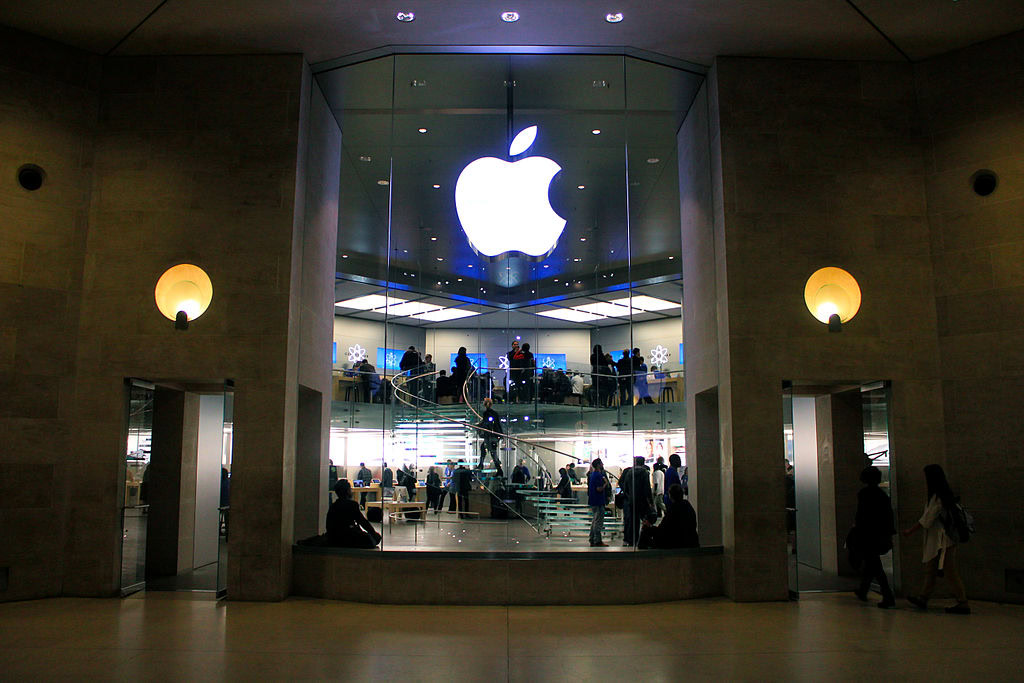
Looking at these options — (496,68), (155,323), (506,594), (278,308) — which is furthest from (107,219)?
(506,594)

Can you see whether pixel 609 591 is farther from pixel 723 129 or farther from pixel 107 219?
pixel 107 219

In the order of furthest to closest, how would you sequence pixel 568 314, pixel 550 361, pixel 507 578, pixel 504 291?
pixel 568 314
pixel 550 361
pixel 504 291
pixel 507 578

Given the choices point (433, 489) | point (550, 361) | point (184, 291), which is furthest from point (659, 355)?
point (184, 291)

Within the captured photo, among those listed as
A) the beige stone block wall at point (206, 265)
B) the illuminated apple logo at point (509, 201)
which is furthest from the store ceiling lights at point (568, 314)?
the beige stone block wall at point (206, 265)

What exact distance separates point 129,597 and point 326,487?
8.58 ft

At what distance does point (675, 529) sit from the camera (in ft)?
28.4

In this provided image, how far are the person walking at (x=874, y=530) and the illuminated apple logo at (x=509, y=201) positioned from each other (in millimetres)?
5114

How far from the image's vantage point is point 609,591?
8109mm

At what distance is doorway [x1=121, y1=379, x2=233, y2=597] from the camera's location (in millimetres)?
8656

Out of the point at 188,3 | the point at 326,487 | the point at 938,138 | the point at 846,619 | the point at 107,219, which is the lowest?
the point at 846,619

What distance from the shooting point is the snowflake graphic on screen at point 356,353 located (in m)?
12.0

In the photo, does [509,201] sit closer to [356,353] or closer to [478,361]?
[478,361]

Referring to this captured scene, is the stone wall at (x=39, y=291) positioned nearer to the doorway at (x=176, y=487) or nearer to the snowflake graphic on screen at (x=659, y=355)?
the doorway at (x=176, y=487)

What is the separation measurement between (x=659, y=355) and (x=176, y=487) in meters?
9.76
